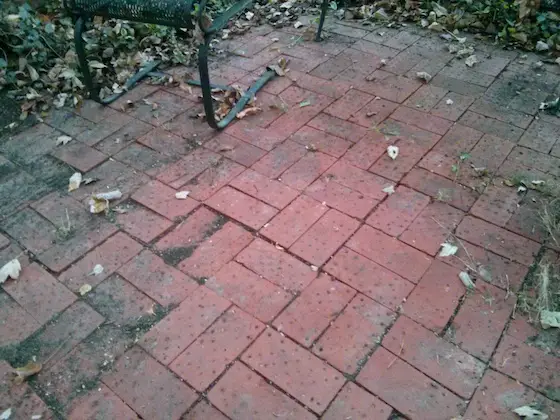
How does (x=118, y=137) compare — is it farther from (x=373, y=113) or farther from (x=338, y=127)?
(x=373, y=113)

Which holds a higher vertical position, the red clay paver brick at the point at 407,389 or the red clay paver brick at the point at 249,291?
the red clay paver brick at the point at 249,291

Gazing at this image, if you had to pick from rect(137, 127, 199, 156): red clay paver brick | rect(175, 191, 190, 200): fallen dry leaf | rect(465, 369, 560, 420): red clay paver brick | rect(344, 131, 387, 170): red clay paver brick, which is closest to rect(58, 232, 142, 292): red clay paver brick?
rect(175, 191, 190, 200): fallen dry leaf

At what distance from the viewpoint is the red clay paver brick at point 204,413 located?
174 cm

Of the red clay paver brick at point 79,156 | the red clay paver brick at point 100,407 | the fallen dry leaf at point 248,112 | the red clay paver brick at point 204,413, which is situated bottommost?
the red clay paver brick at point 100,407

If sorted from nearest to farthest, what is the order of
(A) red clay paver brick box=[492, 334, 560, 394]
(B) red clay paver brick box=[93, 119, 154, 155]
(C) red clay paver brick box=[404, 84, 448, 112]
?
(A) red clay paver brick box=[492, 334, 560, 394]
(B) red clay paver brick box=[93, 119, 154, 155]
(C) red clay paver brick box=[404, 84, 448, 112]

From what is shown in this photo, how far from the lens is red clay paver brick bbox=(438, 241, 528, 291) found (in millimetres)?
2162

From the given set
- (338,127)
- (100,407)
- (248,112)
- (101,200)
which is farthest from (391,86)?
(100,407)

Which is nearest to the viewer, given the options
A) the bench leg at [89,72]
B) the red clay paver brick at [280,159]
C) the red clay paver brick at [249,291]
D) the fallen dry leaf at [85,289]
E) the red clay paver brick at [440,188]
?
the red clay paver brick at [249,291]

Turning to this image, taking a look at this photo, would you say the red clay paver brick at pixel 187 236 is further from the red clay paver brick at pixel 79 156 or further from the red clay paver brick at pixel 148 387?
the red clay paver brick at pixel 79 156

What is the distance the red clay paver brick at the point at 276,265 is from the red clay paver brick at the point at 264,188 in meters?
0.31

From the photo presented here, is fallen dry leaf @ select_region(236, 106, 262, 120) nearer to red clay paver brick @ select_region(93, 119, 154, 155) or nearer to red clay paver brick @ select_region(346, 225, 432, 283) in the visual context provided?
red clay paver brick @ select_region(93, 119, 154, 155)

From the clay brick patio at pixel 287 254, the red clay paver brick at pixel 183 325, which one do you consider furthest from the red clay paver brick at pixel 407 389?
the red clay paver brick at pixel 183 325

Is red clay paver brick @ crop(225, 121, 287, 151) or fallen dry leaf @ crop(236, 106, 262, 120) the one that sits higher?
fallen dry leaf @ crop(236, 106, 262, 120)

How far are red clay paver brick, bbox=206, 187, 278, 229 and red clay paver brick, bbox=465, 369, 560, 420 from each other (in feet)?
4.11
